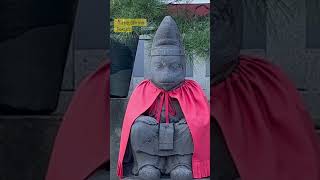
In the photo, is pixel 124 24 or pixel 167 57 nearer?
pixel 124 24

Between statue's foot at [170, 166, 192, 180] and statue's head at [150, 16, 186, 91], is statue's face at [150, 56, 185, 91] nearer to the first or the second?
statue's head at [150, 16, 186, 91]

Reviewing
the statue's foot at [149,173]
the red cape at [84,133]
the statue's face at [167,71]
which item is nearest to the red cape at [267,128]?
the statue's face at [167,71]

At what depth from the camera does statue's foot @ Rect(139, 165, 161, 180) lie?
303 cm

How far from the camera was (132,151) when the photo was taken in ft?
10.0

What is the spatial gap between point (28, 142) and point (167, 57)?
87 cm

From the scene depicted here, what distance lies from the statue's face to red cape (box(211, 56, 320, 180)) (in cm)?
22

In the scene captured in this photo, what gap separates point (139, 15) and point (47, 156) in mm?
898

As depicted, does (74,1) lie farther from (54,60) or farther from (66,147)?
(66,147)

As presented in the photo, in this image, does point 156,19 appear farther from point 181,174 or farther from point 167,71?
point 181,174

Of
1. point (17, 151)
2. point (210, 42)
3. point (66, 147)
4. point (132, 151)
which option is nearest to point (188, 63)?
point (210, 42)

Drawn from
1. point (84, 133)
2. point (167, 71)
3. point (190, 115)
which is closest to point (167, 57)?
point (167, 71)

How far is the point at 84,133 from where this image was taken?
116 inches

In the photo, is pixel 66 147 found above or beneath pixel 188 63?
beneath

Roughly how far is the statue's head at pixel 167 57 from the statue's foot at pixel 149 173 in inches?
17.4
